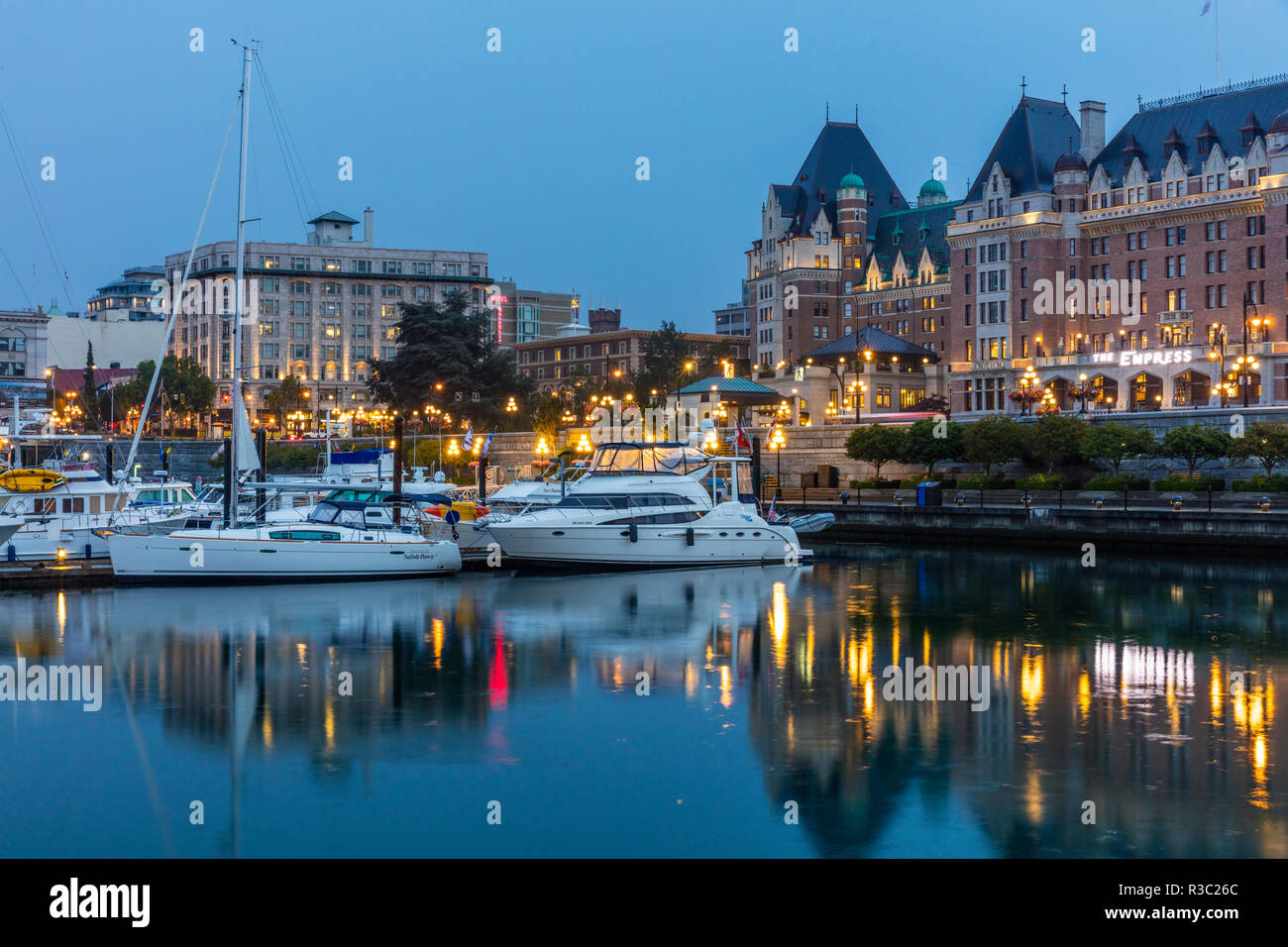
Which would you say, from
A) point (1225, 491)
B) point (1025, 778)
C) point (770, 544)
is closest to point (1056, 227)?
point (1225, 491)

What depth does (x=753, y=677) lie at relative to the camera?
1066 inches

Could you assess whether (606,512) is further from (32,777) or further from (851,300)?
(851,300)

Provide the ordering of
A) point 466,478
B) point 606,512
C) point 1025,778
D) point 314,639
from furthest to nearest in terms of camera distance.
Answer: point 466,478
point 606,512
point 314,639
point 1025,778

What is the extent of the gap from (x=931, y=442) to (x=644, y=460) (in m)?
28.4

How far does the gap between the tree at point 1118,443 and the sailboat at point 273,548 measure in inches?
1415

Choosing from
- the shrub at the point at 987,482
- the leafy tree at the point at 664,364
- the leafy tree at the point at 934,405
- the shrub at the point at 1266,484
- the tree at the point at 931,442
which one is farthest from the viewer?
the leafy tree at the point at 664,364

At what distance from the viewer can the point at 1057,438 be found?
67125 mm

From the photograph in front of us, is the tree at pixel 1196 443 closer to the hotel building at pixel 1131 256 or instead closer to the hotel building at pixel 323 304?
the hotel building at pixel 1131 256

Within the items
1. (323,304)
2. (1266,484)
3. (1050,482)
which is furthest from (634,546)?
(323,304)

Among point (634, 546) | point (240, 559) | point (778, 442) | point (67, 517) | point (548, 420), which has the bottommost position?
point (634, 546)

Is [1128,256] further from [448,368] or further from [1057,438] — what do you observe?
[448,368]

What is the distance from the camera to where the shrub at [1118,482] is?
207 feet

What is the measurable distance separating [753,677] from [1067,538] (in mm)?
31817

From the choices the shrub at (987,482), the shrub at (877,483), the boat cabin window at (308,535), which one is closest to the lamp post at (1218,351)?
the shrub at (987,482)
